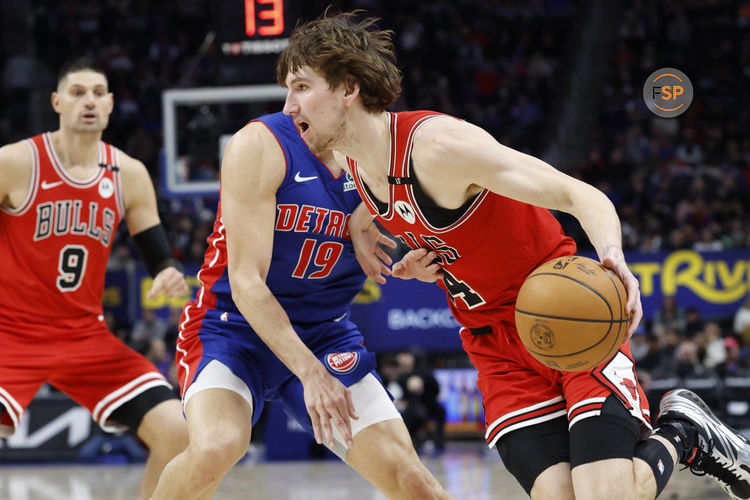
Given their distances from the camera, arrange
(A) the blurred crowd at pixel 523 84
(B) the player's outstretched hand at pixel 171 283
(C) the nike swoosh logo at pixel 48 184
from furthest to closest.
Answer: (A) the blurred crowd at pixel 523 84 < (C) the nike swoosh logo at pixel 48 184 < (B) the player's outstretched hand at pixel 171 283

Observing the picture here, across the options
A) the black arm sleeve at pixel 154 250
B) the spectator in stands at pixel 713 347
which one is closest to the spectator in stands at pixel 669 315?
the spectator in stands at pixel 713 347

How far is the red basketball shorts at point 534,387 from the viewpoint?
142 inches

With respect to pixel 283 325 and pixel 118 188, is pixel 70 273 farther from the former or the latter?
pixel 283 325

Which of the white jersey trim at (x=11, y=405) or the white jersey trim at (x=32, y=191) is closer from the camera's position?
the white jersey trim at (x=11, y=405)

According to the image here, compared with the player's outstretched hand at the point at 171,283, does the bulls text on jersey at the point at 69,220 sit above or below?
above

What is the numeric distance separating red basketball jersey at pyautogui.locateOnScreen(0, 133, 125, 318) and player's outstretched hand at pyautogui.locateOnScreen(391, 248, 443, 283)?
209cm

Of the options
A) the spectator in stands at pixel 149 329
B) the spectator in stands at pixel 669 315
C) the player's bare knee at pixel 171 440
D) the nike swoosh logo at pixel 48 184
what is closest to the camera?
the player's bare knee at pixel 171 440

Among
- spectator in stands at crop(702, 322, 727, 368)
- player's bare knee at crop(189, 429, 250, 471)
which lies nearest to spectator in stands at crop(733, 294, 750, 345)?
spectator in stands at crop(702, 322, 727, 368)

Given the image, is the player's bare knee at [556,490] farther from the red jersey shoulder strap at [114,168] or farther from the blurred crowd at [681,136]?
the blurred crowd at [681,136]

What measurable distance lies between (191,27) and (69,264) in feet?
46.1

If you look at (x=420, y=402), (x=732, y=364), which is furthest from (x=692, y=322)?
(x=420, y=402)

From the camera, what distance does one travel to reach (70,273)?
200 inches

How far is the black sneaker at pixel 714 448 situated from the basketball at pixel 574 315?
101cm

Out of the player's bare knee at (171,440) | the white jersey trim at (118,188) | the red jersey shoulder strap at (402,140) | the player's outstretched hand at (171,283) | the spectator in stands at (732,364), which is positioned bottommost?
the spectator in stands at (732,364)
